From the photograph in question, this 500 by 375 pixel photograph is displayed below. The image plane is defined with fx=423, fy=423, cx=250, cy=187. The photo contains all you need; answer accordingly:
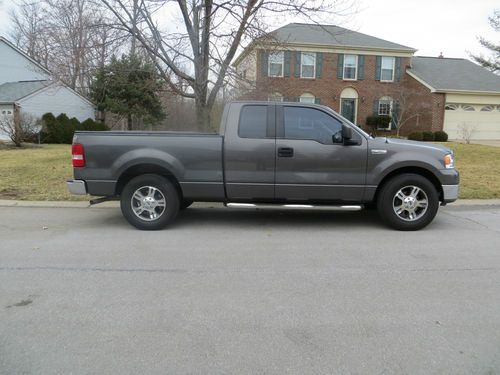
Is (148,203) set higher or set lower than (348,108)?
lower

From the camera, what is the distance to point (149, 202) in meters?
6.46

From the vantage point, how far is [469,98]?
2850 cm

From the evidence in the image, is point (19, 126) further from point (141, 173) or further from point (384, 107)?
point (384, 107)

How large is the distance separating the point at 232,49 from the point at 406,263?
7.88 metres

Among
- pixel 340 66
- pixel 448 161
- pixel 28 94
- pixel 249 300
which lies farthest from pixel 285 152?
pixel 28 94

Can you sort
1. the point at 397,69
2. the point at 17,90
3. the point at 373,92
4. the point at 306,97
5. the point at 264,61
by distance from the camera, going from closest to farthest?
the point at 264,61 → the point at 17,90 → the point at 306,97 → the point at 373,92 → the point at 397,69

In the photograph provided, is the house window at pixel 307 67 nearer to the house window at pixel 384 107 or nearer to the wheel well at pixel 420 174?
the house window at pixel 384 107

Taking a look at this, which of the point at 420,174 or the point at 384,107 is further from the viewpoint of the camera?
the point at 384,107

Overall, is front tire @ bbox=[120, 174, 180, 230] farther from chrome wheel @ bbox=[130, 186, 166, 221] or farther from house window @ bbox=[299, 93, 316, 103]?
house window @ bbox=[299, 93, 316, 103]

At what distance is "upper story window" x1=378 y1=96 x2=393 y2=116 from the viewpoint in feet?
96.8

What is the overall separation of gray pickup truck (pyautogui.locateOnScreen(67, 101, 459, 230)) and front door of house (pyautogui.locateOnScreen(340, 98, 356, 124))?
23.9 metres

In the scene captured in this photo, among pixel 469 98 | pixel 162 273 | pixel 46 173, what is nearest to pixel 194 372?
pixel 162 273

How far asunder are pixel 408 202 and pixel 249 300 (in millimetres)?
3571

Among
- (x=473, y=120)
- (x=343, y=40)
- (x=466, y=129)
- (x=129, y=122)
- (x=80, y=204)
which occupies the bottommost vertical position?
(x=80, y=204)
